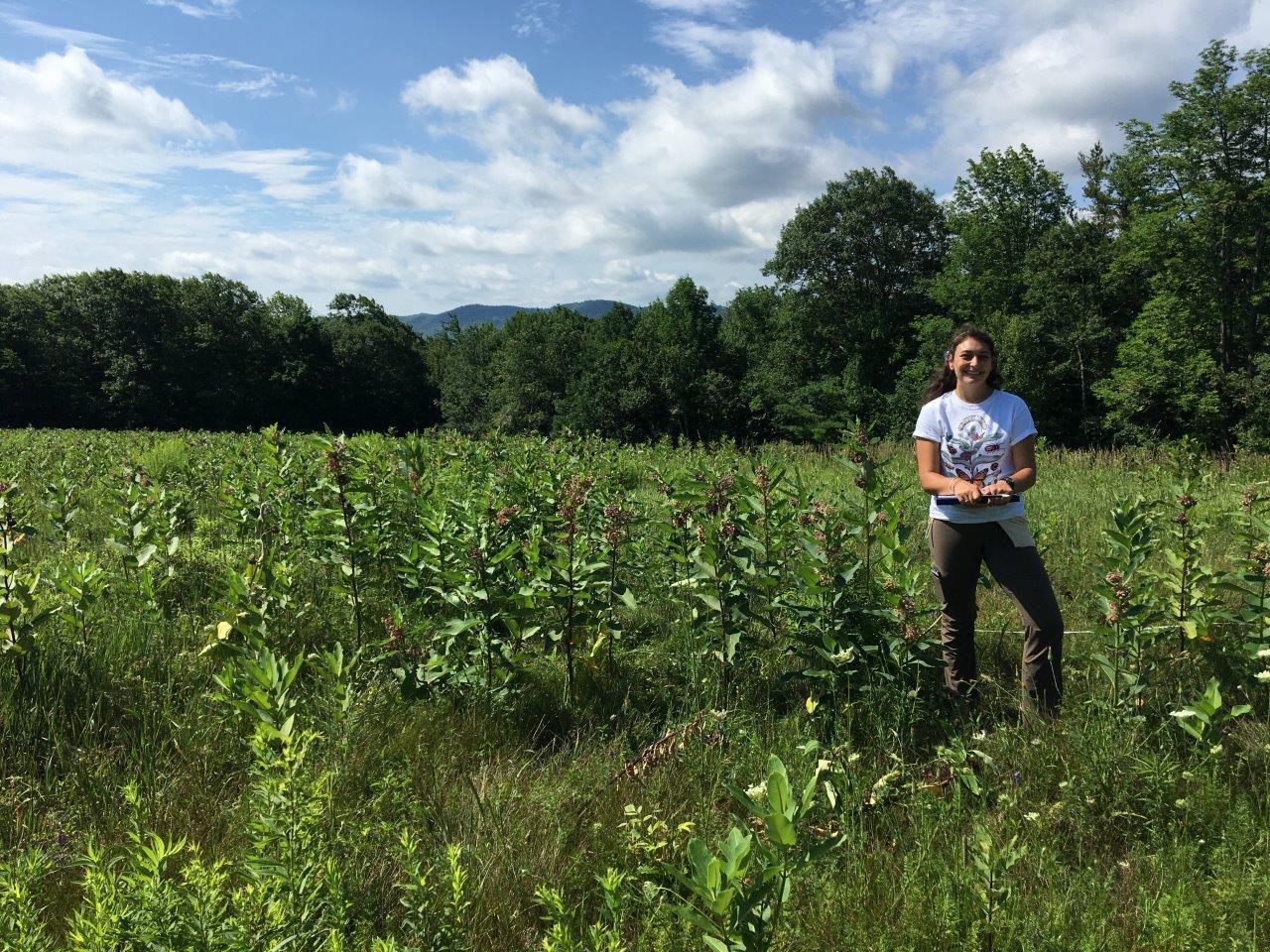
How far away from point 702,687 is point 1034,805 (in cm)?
152

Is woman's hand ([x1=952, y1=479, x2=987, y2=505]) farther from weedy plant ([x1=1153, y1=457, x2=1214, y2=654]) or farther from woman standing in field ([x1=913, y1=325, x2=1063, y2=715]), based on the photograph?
weedy plant ([x1=1153, y1=457, x2=1214, y2=654])

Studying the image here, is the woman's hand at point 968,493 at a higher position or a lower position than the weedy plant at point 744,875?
higher

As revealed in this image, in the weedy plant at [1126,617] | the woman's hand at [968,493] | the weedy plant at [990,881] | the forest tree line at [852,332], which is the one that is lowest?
the weedy plant at [990,881]

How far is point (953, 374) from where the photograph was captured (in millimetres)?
4152

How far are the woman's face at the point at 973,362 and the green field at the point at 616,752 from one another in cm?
73

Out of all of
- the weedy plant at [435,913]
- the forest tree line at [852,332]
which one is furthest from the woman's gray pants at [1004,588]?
the forest tree line at [852,332]

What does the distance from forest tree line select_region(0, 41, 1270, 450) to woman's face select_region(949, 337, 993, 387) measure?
13.5 m

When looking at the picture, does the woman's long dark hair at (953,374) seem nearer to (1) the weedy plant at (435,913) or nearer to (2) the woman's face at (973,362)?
(2) the woman's face at (973,362)

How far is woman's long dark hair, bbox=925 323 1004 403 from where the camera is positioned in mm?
3891

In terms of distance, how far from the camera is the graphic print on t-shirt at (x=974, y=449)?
12.3 ft

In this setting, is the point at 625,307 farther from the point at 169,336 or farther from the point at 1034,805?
the point at 1034,805

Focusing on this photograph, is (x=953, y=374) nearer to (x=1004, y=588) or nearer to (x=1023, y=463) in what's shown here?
(x=1023, y=463)

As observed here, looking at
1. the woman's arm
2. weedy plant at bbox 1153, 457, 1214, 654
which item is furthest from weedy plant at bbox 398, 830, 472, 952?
weedy plant at bbox 1153, 457, 1214, 654

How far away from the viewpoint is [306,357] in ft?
196
